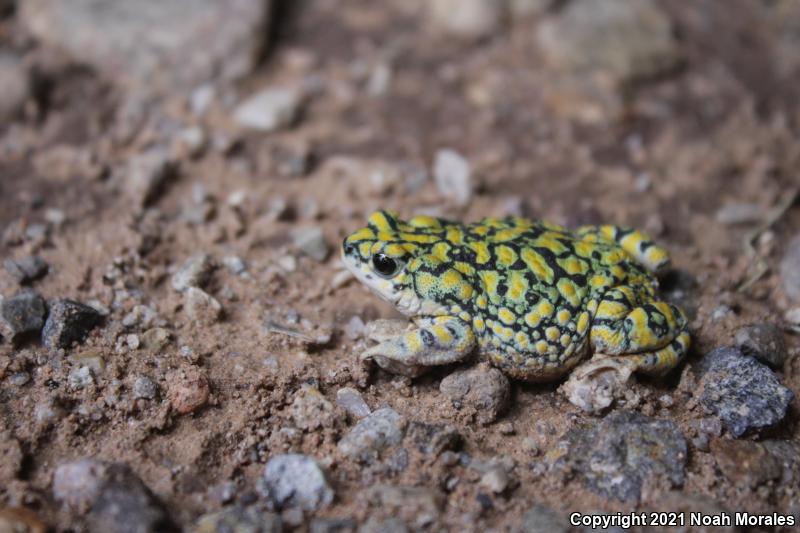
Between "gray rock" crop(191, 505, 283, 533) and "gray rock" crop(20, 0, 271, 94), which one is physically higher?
"gray rock" crop(20, 0, 271, 94)

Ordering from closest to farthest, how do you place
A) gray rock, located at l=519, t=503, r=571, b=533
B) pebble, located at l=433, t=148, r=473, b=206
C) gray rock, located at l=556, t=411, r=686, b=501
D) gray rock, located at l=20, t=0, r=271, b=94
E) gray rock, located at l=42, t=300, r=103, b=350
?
gray rock, located at l=519, t=503, r=571, b=533 → gray rock, located at l=556, t=411, r=686, b=501 → gray rock, located at l=42, t=300, r=103, b=350 → pebble, located at l=433, t=148, r=473, b=206 → gray rock, located at l=20, t=0, r=271, b=94

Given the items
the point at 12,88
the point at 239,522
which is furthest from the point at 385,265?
the point at 12,88

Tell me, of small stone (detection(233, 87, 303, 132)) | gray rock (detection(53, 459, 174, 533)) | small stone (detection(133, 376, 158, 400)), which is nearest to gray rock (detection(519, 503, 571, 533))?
Answer: gray rock (detection(53, 459, 174, 533))

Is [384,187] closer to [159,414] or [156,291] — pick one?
[156,291]

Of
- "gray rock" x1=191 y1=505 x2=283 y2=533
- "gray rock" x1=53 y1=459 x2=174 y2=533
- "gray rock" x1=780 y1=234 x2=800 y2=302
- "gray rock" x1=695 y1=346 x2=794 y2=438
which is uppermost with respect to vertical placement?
"gray rock" x1=53 y1=459 x2=174 y2=533

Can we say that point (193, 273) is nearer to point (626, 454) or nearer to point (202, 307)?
point (202, 307)

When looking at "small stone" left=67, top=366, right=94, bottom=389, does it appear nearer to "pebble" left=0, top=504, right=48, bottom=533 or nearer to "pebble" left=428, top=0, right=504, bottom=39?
"pebble" left=0, top=504, right=48, bottom=533

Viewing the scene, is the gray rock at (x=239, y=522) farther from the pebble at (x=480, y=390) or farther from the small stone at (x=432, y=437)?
the pebble at (x=480, y=390)

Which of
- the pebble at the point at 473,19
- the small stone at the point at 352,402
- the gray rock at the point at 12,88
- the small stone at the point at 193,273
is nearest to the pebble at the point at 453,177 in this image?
the pebble at the point at 473,19
